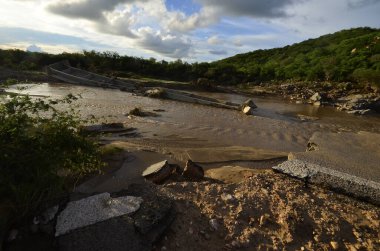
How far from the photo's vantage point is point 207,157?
26.0ft

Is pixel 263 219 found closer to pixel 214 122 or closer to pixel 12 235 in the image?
pixel 12 235

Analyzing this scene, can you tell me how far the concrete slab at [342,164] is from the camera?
5715mm

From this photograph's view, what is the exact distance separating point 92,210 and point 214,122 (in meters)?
8.83

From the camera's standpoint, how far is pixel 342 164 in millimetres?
7438

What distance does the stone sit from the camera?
13.2 feet

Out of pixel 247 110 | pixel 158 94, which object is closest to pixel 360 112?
pixel 247 110

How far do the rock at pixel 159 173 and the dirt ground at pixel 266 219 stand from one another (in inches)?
26.3

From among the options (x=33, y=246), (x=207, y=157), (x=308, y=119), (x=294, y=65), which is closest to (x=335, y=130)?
(x=308, y=119)

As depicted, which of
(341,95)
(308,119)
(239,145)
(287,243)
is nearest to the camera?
(287,243)

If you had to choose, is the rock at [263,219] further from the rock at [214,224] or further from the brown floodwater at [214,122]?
the brown floodwater at [214,122]

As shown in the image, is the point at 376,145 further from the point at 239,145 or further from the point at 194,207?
the point at 194,207

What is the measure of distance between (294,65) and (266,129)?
27.1 m

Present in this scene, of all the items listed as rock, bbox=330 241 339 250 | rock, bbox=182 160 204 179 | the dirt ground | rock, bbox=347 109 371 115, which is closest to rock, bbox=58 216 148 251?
the dirt ground

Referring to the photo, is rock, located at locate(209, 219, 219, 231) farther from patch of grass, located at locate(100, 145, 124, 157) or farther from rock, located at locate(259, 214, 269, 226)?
patch of grass, located at locate(100, 145, 124, 157)
